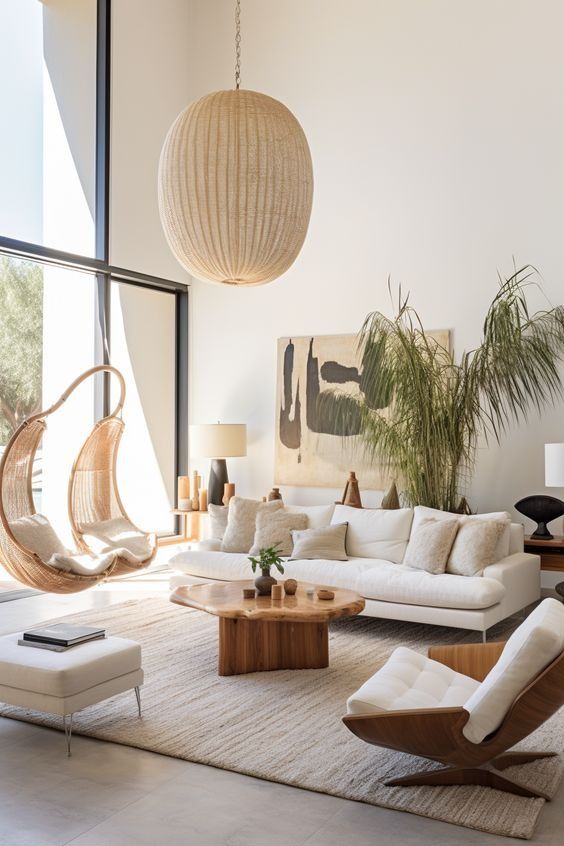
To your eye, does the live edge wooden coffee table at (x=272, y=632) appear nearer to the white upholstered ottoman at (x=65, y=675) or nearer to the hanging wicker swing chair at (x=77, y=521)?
the white upholstered ottoman at (x=65, y=675)

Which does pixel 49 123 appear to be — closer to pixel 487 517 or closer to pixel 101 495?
pixel 101 495

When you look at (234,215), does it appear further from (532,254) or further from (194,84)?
(194,84)

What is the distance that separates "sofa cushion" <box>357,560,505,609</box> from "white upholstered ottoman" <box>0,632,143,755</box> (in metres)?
2.03

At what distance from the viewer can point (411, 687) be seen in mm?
3318

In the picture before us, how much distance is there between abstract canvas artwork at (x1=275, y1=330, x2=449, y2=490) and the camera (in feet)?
25.0

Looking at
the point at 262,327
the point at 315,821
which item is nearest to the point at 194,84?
the point at 262,327

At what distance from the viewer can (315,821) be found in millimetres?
2922

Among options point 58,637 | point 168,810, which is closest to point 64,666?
point 58,637

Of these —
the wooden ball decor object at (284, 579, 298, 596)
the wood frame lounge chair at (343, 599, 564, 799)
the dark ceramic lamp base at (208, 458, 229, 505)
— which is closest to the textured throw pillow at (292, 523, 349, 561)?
the wooden ball decor object at (284, 579, 298, 596)

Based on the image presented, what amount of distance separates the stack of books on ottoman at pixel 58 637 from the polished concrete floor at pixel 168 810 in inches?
16.3

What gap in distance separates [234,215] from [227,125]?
0.39 metres

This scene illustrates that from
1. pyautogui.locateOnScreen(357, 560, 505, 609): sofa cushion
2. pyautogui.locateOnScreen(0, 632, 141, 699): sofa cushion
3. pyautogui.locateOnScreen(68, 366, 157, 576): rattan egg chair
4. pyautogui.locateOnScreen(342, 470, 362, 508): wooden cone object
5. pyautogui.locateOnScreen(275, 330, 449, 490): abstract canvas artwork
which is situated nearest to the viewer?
pyautogui.locateOnScreen(0, 632, 141, 699): sofa cushion

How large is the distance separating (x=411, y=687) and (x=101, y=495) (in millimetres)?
4237

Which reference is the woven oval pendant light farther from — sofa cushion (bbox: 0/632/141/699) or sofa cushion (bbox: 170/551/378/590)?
sofa cushion (bbox: 170/551/378/590)
